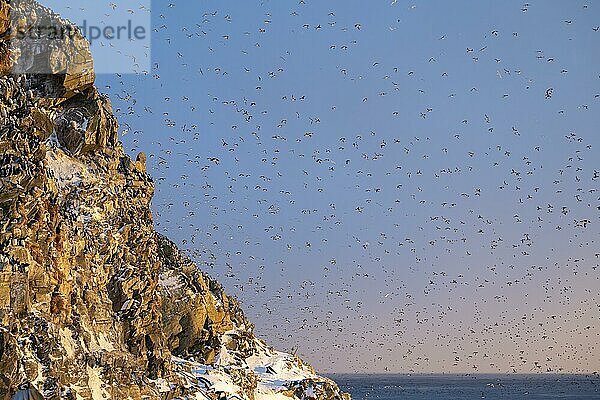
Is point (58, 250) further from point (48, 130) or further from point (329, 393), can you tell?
point (329, 393)

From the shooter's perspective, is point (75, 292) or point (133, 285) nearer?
point (75, 292)

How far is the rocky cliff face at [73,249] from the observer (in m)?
21.0

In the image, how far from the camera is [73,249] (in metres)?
26.4

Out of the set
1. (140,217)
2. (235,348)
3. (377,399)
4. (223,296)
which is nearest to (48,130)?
(140,217)

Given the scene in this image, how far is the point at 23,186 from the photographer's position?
22.3 metres

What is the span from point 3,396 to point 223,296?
44.0 metres

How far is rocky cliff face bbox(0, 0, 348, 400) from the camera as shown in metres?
21.0

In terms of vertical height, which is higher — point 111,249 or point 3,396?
point 111,249

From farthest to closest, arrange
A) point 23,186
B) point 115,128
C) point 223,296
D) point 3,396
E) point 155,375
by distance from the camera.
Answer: point 223,296 < point 115,128 < point 155,375 < point 23,186 < point 3,396

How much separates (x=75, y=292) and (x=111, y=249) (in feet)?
15.8

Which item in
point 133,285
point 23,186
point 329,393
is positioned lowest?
point 329,393

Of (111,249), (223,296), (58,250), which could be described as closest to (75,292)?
(58,250)

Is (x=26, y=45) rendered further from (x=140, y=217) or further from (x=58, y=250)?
(x=140, y=217)

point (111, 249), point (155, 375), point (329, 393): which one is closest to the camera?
point (111, 249)
